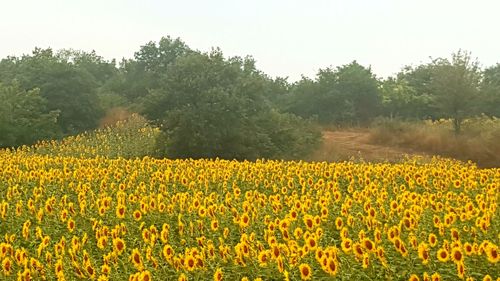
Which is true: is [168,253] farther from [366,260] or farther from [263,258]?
[366,260]

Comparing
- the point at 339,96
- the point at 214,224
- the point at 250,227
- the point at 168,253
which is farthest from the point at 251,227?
the point at 339,96

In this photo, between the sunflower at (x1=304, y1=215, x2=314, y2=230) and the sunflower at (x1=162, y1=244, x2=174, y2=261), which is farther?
the sunflower at (x1=304, y1=215, x2=314, y2=230)

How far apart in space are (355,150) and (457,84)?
527 cm

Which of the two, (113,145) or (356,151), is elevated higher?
(113,145)

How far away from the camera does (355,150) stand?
23.6m

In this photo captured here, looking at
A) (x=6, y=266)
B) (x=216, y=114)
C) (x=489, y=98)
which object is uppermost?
(x=489, y=98)

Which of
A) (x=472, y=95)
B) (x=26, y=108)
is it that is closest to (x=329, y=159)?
(x=472, y=95)

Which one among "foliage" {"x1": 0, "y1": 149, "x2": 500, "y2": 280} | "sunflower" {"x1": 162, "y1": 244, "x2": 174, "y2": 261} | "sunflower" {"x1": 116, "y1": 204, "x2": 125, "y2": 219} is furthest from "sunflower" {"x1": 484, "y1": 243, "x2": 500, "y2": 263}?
"sunflower" {"x1": 116, "y1": 204, "x2": 125, "y2": 219}

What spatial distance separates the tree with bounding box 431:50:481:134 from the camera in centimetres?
2483

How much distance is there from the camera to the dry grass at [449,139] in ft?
73.3

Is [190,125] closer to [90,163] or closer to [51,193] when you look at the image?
[90,163]

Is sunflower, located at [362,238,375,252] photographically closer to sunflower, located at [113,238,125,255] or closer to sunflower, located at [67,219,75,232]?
sunflower, located at [113,238,125,255]

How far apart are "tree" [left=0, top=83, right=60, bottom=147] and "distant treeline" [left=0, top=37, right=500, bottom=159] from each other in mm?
37

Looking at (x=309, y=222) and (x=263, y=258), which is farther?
(x=309, y=222)
